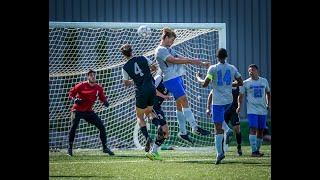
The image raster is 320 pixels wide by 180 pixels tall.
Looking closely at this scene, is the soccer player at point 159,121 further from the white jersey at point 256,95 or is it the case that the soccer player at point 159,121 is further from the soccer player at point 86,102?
the white jersey at point 256,95

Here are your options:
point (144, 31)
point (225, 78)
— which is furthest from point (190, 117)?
point (144, 31)

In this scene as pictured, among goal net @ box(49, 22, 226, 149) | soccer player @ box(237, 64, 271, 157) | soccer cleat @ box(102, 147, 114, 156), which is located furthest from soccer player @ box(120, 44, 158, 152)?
goal net @ box(49, 22, 226, 149)

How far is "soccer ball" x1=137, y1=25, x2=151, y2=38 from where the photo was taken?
16.3 feet

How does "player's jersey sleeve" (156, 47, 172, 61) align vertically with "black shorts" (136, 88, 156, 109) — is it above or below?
above

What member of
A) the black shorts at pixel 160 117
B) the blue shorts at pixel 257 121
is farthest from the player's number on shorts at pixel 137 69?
the blue shorts at pixel 257 121

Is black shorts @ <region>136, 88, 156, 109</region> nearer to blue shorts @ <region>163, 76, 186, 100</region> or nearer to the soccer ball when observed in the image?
blue shorts @ <region>163, 76, 186, 100</region>

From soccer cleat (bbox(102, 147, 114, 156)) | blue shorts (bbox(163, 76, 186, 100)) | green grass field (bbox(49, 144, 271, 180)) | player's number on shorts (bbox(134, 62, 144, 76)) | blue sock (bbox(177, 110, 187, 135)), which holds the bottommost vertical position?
green grass field (bbox(49, 144, 271, 180))

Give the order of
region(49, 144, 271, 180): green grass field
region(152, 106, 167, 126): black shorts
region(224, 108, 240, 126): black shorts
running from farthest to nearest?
region(224, 108, 240, 126): black shorts
region(152, 106, 167, 126): black shorts
region(49, 144, 271, 180): green grass field

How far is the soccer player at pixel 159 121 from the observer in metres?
4.13

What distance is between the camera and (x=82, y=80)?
17.1 ft

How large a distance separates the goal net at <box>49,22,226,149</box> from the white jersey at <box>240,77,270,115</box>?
0.52 m
